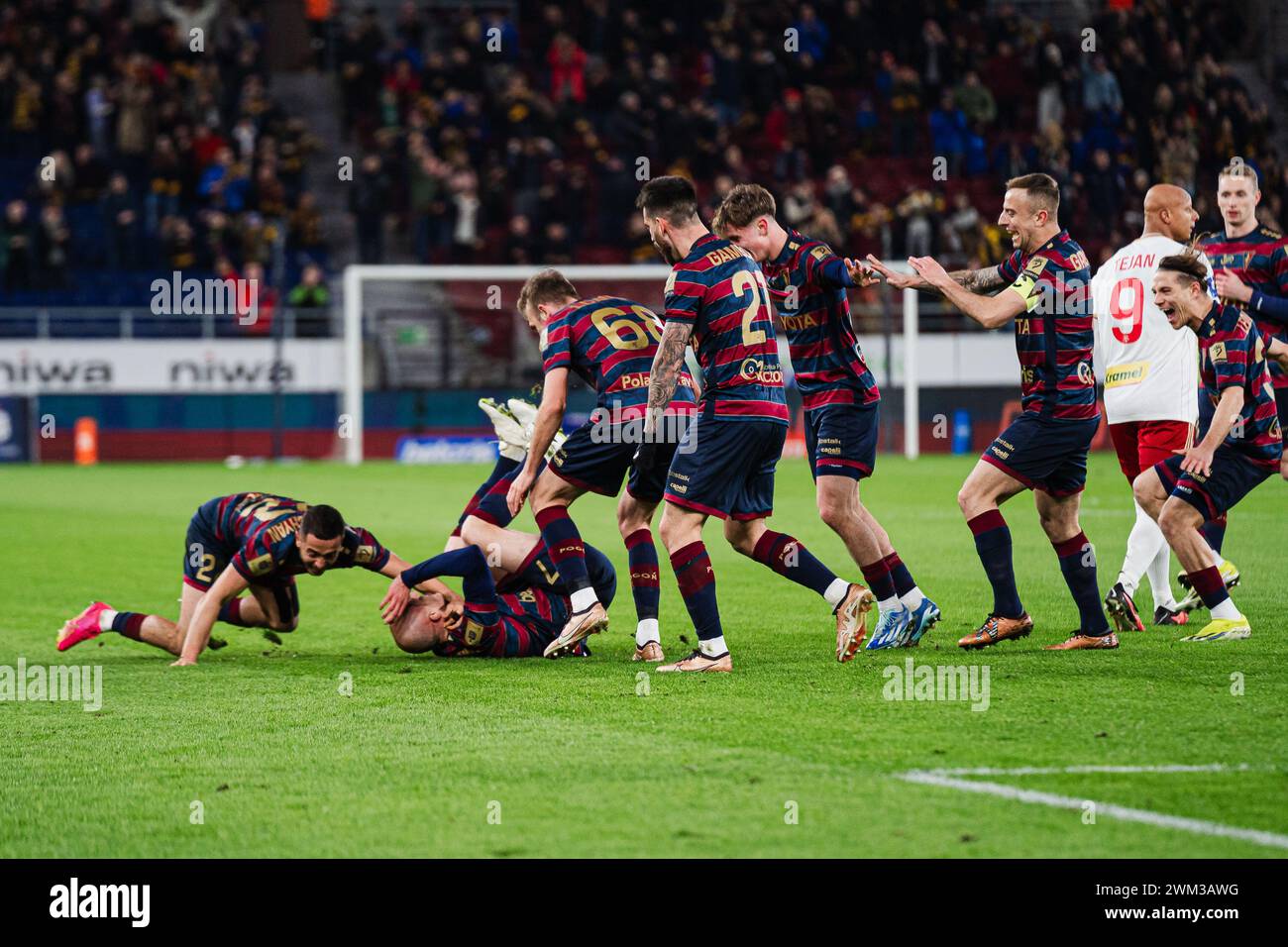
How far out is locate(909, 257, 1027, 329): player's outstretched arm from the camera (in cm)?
786

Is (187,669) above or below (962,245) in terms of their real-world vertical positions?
below

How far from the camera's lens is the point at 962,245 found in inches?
1119

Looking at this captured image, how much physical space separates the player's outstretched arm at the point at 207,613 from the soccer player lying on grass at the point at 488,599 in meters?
0.73

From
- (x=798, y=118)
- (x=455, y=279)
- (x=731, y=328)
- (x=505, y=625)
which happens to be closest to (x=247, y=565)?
(x=505, y=625)

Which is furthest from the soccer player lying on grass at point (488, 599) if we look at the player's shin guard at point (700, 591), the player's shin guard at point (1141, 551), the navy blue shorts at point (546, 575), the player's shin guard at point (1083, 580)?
the player's shin guard at point (1141, 551)

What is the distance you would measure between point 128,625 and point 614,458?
2.74 m

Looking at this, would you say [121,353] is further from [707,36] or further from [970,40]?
[970,40]

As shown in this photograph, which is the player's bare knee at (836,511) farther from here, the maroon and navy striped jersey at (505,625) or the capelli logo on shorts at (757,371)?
the maroon and navy striped jersey at (505,625)

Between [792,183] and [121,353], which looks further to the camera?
[792,183]

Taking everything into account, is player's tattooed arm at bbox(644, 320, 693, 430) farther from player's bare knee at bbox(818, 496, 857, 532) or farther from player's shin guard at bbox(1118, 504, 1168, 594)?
player's shin guard at bbox(1118, 504, 1168, 594)
